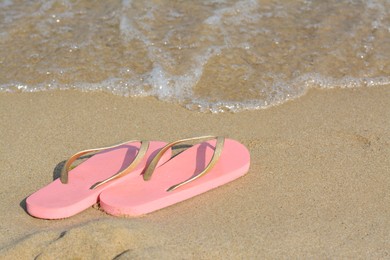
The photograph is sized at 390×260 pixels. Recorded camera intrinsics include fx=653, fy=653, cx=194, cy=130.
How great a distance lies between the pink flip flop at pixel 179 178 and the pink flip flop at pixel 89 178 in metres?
0.04

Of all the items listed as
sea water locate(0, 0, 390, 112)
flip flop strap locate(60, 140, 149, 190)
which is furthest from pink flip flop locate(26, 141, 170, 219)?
sea water locate(0, 0, 390, 112)

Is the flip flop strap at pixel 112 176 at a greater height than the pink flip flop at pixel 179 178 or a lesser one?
greater

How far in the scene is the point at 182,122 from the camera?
3232mm

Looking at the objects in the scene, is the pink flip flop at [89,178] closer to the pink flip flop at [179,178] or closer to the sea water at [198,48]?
the pink flip flop at [179,178]

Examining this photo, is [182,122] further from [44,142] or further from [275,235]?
[275,235]

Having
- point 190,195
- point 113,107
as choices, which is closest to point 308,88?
point 113,107

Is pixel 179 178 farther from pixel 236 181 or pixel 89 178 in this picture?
pixel 89 178

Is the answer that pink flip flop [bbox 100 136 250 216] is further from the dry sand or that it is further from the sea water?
the sea water

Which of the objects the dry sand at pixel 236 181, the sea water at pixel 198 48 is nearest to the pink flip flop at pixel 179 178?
the dry sand at pixel 236 181

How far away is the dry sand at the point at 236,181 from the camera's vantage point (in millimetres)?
2232

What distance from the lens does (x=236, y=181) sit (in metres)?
2.71

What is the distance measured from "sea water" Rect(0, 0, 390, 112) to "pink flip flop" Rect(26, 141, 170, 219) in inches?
27.0

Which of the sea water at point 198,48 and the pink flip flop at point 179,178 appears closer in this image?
the pink flip flop at point 179,178

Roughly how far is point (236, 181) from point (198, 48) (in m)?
→ 1.42
